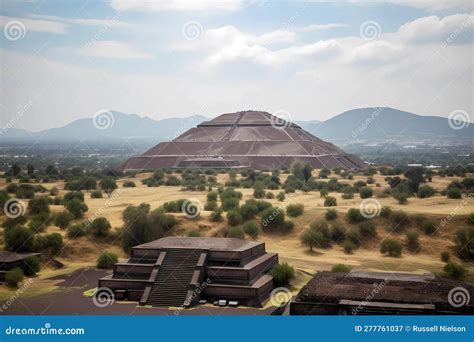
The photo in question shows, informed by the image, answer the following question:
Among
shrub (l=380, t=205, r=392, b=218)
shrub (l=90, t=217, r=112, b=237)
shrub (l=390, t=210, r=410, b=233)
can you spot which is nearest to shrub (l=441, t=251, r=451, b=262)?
shrub (l=390, t=210, r=410, b=233)

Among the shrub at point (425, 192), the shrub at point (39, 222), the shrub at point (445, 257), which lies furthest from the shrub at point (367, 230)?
the shrub at point (39, 222)

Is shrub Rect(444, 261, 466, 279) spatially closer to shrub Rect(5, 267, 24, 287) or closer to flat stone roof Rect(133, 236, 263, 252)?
flat stone roof Rect(133, 236, 263, 252)

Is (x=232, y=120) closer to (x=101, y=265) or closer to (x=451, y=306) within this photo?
(x=101, y=265)

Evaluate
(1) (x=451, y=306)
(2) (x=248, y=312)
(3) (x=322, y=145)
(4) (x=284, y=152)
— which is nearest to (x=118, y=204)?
(2) (x=248, y=312)

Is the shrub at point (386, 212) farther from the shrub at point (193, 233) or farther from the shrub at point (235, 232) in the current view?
the shrub at point (193, 233)

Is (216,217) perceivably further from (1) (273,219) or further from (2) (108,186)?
(2) (108,186)

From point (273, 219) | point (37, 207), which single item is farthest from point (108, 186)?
point (273, 219)
